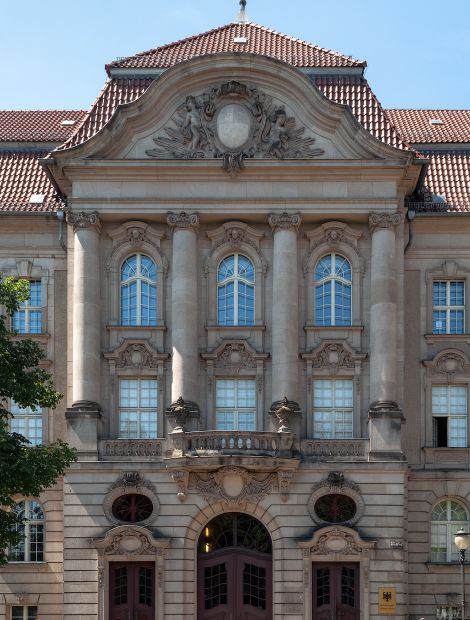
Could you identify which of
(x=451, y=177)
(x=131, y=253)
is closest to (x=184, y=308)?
(x=131, y=253)

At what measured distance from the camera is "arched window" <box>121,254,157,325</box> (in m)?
47.2

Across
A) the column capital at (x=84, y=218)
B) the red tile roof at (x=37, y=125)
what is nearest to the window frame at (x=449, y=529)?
the column capital at (x=84, y=218)

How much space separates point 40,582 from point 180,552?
180 inches

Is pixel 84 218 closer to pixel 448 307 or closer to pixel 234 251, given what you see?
pixel 234 251

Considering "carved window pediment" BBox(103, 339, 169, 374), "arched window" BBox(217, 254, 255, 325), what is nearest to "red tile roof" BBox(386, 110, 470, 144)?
"arched window" BBox(217, 254, 255, 325)

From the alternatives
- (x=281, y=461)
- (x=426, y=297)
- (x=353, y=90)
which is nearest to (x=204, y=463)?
(x=281, y=461)

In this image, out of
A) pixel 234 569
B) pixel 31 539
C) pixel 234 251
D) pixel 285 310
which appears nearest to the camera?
pixel 234 569

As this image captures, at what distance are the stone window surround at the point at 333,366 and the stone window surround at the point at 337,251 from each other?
72cm

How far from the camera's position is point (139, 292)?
155 feet

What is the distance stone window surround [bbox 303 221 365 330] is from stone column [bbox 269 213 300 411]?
1.71 ft

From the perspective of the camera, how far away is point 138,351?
46.8 meters

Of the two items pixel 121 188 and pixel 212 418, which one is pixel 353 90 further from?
pixel 212 418

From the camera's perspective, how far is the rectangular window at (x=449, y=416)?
157 feet

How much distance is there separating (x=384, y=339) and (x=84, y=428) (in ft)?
28.7
